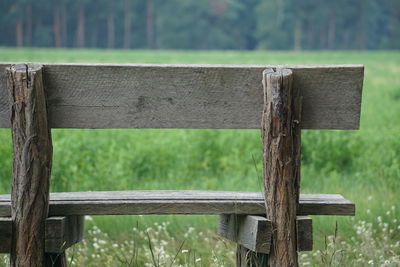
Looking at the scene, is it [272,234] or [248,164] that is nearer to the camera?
[272,234]

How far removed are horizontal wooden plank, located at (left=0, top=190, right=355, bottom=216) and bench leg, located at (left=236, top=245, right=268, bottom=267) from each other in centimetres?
18

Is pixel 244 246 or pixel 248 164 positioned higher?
pixel 248 164

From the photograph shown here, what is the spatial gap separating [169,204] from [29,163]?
59 centimetres

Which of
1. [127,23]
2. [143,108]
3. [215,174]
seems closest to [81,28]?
[127,23]

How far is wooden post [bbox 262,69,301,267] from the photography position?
2.88 meters

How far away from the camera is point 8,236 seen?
113 inches

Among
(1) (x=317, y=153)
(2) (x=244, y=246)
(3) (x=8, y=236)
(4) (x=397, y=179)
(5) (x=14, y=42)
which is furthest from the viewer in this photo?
(5) (x=14, y=42)

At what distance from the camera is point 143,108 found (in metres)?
2.91

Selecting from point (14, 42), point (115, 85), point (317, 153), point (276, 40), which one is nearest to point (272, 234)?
point (115, 85)

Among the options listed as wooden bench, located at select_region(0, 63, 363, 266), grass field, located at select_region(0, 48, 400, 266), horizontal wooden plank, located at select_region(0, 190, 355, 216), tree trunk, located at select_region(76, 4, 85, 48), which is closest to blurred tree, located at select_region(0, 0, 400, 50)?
tree trunk, located at select_region(76, 4, 85, 48)

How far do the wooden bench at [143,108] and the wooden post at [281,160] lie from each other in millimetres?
20

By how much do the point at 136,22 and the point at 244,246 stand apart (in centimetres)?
9537

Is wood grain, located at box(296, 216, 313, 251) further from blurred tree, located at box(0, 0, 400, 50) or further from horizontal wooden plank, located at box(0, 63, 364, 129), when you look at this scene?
blurred tree, located at box(0, 0, 400, 50)

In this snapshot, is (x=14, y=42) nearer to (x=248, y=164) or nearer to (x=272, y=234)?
(x=248, y=164)
